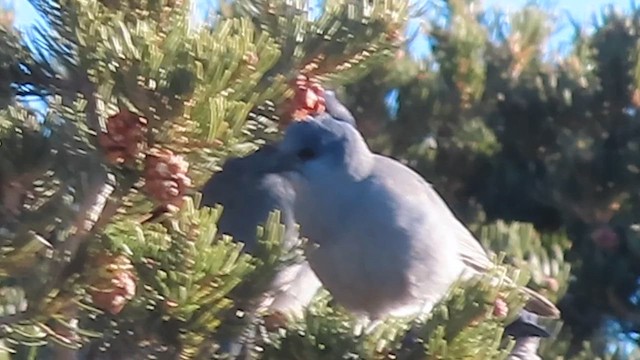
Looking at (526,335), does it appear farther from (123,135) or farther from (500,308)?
(123,135)

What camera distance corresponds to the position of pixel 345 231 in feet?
4.35

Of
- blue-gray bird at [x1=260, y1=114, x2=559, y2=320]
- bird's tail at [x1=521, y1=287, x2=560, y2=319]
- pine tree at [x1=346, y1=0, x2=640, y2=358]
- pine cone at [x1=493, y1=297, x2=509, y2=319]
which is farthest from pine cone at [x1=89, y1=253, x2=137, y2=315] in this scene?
pine tree at [x1=346, y1=0, x2=640, y2=358]

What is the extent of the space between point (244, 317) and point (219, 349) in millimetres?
27

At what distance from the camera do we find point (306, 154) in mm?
1388

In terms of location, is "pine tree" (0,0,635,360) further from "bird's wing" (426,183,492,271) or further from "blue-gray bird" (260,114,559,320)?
"bird's wing" (426,183,492,271)

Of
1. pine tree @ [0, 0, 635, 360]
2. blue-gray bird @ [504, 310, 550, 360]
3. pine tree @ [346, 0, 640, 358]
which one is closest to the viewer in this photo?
pine tree @ [0, 0, 635, 360]

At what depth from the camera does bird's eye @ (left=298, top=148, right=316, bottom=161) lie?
54.3 inches

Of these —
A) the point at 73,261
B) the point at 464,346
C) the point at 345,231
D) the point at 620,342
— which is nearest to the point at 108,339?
the point at 73,261

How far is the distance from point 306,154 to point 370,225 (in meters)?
0.12

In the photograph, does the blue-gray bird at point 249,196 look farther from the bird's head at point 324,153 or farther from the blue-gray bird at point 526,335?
A: the blue-gray bird at point 526,335

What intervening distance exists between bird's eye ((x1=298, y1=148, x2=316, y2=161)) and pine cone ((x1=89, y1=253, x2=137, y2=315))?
71cm

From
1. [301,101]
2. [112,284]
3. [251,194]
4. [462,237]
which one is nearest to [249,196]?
[251,194]

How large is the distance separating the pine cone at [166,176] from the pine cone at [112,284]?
1.5 inches

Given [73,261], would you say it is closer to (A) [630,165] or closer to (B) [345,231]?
(B) [345,231]
